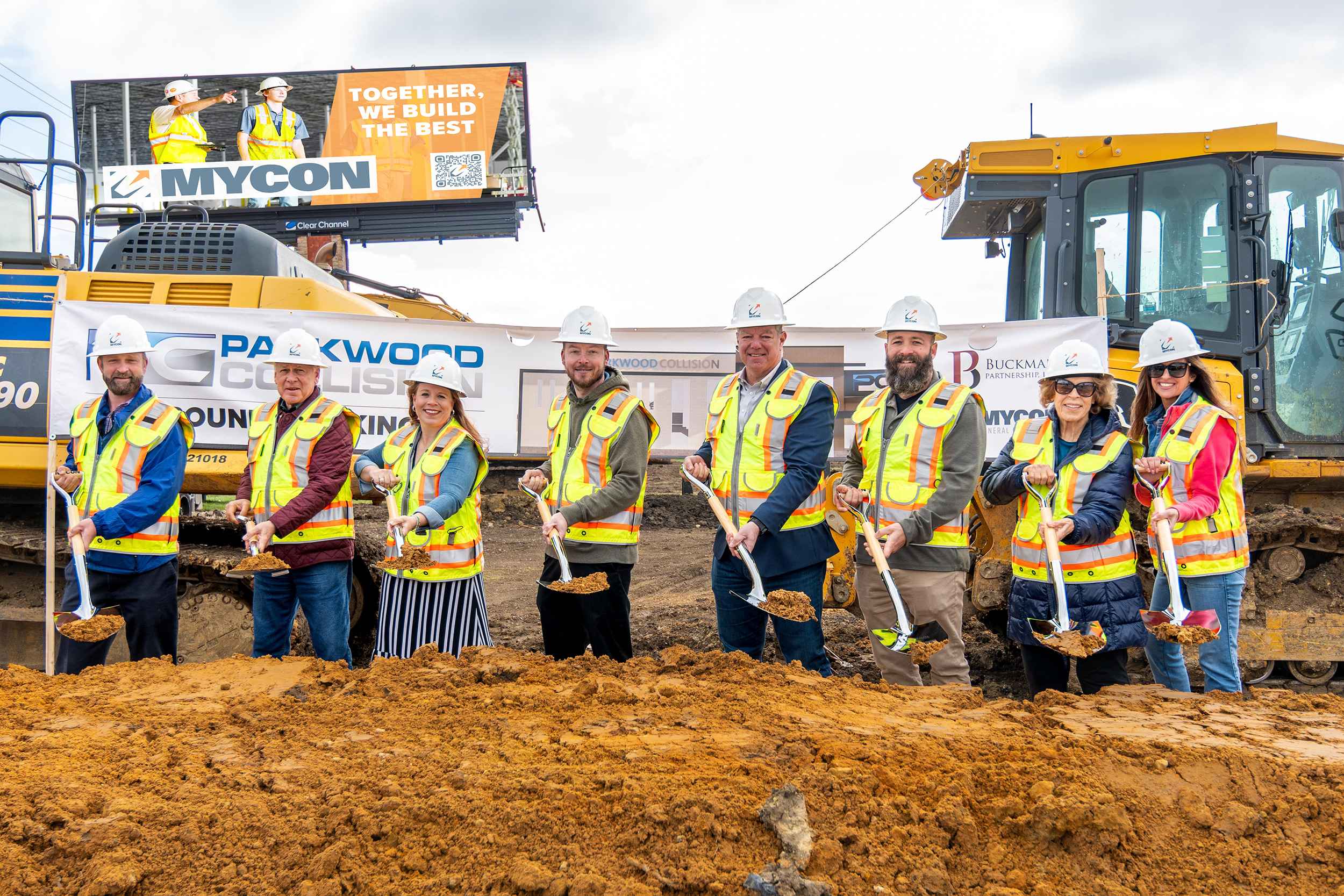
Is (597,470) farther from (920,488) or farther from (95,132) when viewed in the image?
(95,132)

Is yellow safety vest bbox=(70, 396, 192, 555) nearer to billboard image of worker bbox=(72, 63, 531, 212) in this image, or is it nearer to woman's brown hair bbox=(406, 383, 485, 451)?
woman's brown hair bbox=(406, 383, 485, 451)

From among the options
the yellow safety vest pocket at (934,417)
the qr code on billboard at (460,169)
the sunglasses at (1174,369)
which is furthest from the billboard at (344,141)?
the sunglasses at (1174,369)

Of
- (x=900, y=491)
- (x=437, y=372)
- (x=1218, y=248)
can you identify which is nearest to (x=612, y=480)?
(x=437, y=372)

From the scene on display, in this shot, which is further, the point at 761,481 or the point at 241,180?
the point at 241,180

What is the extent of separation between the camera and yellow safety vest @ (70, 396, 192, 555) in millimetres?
4785

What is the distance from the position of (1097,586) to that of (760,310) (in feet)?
6.13

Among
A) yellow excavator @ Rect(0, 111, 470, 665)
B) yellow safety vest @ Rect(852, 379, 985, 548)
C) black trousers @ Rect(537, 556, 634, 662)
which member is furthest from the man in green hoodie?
yellow excavator @ Rect(0, 111, 470, 665)

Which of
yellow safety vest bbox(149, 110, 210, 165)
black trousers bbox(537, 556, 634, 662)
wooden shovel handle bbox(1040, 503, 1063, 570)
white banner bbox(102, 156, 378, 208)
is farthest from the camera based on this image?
white banner bbox(102, 156, 378, 208)

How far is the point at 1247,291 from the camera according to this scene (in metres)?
6.16

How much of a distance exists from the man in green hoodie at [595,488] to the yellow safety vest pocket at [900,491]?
109cm

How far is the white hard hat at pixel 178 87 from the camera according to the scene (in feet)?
70.0

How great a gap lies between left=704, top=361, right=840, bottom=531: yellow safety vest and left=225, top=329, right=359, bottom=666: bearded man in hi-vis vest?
5.94 ft

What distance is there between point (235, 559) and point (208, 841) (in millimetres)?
3993

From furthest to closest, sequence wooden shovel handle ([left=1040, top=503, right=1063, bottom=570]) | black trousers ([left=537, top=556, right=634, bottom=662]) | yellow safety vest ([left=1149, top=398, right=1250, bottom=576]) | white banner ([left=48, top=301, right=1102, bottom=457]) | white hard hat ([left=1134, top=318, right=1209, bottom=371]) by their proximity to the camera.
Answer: white banner ([left=48, top=301, right=1102, bottom=457]) < black trousers ([left=537, top=556, right=634, bottom=662]) < white hard hat ([left=1134, top=318, right=1209, bottom=371]) < yellow safety vest ([left=1149, top=398, right=1250, bottom=576]) < wooden shovel handle ([left=1040, top=503, right=1063, bottom=570])
